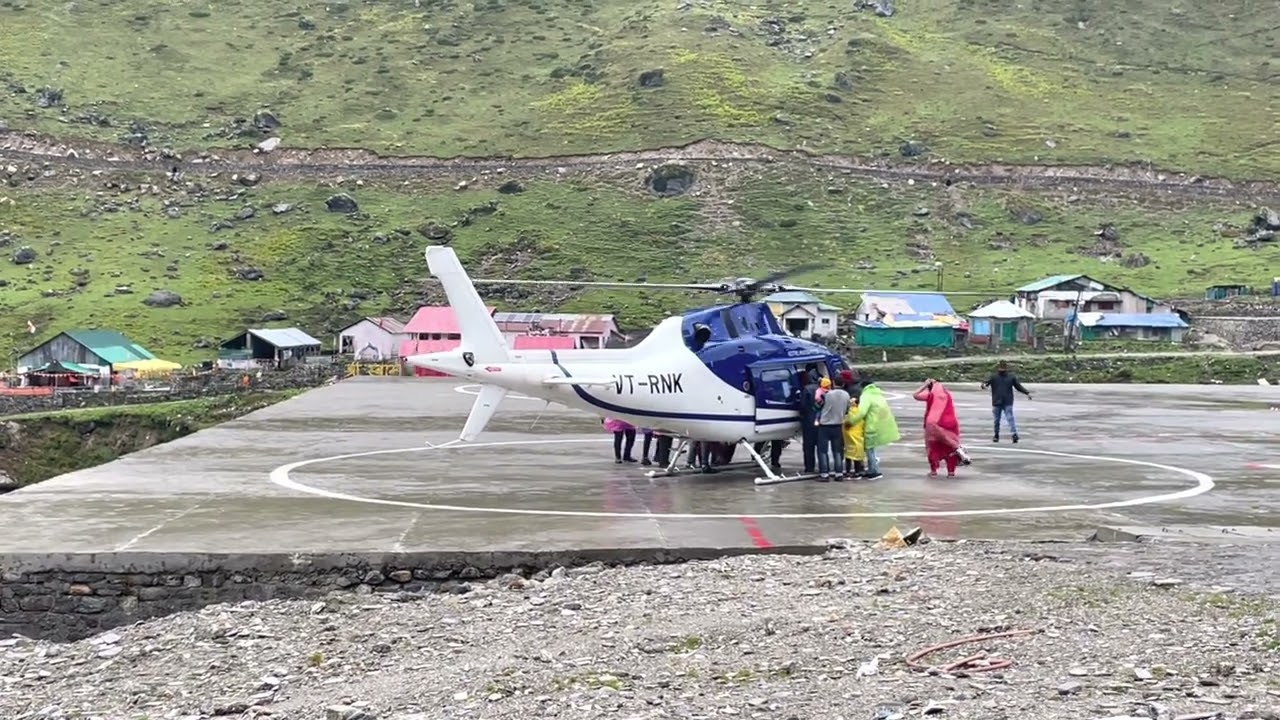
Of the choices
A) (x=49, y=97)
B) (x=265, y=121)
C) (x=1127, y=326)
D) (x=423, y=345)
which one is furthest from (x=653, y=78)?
(x=423, y=345)

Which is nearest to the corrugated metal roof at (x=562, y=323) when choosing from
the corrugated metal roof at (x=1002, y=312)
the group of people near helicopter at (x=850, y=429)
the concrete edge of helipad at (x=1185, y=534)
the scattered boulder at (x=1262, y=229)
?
the corrugated metal roof at (x=1002, y=312)

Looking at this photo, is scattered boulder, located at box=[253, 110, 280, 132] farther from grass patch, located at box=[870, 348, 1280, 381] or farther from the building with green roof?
grass patch, located at box=[870, 348, 1280, 381]

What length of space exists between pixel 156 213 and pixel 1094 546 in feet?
308

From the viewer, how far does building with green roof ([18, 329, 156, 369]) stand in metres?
62.7

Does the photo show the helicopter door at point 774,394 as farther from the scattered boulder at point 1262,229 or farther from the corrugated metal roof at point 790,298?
the scattered boulder at point 1262,229

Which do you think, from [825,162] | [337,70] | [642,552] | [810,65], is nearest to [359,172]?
[337,70]

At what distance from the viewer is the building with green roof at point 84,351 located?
62656 millimetres

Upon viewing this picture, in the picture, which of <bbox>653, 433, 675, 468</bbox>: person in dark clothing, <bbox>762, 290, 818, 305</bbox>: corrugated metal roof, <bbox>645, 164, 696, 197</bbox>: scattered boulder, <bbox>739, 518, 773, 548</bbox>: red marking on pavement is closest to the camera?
<bbox>739, 518, 773, 548</bbox>: red marking on pavement

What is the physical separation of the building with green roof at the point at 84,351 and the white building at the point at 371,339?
10258 millimetres

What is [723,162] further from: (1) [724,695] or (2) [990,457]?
(1) [724,695]

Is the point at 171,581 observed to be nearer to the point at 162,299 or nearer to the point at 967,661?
the point at 967,661

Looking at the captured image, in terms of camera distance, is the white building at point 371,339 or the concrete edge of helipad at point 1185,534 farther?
the white building at point 371,339

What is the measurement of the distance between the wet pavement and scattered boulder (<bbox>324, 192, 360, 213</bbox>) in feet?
230

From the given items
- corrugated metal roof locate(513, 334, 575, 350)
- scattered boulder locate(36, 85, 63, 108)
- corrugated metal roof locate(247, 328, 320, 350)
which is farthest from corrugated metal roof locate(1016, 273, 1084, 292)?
scattered boulder locate(36, 85, 63, 108)
